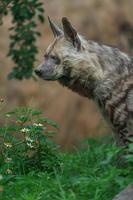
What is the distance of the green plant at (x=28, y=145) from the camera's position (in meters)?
6.89

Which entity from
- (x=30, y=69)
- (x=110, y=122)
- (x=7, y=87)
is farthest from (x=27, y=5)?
(x=7, y=87)

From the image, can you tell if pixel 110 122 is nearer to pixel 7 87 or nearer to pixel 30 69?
pixel 30 69

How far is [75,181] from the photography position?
5961mm

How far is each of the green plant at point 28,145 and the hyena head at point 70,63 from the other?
0.39 meters

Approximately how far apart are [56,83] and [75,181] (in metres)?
7.92

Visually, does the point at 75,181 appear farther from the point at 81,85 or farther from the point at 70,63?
the point at 70,63

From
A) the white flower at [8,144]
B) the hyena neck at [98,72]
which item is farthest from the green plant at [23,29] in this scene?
the white flower at [8,144]

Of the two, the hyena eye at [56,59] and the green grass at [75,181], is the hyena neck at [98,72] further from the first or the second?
the green grass at [75,181]

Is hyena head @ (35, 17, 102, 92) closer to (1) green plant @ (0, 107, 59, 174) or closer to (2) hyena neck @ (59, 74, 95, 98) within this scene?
(2) hyena neck @ (59, 74, 95, 98)

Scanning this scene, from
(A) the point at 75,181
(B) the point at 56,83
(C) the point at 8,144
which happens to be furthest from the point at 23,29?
(B) the point at 56,83

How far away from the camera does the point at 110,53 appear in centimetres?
717

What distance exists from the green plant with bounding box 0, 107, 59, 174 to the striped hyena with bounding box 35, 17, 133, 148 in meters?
0.42

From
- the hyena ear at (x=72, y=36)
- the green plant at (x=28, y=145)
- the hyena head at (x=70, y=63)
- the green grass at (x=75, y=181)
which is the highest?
the hyena ear at (x=72, y=36)

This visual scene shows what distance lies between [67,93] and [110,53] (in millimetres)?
6777
